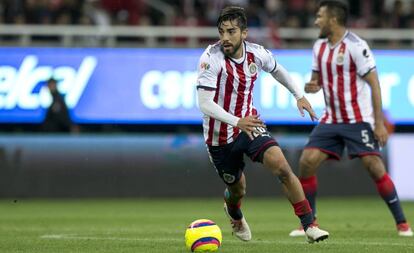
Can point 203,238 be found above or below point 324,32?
below

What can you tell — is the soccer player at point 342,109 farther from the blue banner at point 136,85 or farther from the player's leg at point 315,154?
the blue banner at point 136,85

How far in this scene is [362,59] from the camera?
427 inches

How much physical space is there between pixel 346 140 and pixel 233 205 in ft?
5.44

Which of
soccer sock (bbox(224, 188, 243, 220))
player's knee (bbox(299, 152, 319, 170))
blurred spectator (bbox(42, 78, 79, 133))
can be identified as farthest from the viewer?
blurred spectator (bbox(42, 78, 79, 133))

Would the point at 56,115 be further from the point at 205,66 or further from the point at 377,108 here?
the point at 205,66

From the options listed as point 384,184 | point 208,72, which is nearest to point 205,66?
point 208,72

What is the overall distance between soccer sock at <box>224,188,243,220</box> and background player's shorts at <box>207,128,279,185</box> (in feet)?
0.92

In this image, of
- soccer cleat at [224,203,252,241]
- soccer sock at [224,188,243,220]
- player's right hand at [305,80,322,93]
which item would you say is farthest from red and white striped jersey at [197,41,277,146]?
player's right hand at [305,80,322,93]

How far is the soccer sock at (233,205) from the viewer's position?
10023 mm

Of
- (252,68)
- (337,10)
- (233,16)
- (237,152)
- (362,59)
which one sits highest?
(233,16)

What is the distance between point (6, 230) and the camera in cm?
1164

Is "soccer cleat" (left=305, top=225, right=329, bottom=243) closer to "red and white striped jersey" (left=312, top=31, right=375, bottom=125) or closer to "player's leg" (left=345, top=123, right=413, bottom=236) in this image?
"player's leg" (left=345, top=123, right=413, bottom=236)

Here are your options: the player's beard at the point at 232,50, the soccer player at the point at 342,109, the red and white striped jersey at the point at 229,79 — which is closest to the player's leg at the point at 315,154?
the soccer player at the point at 342,109

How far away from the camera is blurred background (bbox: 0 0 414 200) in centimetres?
1809
